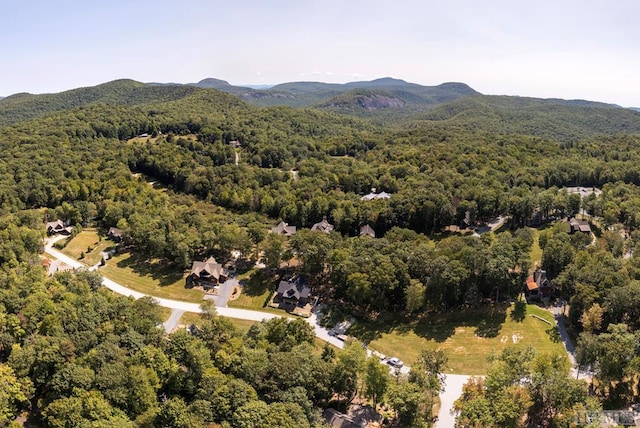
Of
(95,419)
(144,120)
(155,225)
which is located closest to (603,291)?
(95,419)

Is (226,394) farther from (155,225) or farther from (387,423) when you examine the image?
(155,225)

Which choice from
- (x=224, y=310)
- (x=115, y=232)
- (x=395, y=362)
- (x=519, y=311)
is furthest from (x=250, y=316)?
(x=115, y=232)

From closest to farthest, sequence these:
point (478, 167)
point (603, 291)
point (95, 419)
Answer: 1. point (95, 419)
2. point (603, 291)
3. point (478, 167)

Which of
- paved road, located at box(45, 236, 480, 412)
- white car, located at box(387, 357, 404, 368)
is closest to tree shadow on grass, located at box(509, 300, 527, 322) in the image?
paved road, located at box(45, 236, 480, 412)

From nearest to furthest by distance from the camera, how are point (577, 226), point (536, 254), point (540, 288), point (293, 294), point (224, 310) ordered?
point (540, 288), point (224, 310), point (293, 294), point (536, 254), point (577, 226)

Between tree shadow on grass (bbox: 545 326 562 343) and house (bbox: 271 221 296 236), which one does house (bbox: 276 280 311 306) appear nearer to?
house (bbox: 271 221 296 236)

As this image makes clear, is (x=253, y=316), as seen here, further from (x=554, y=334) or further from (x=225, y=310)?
(x=554, y=334)
